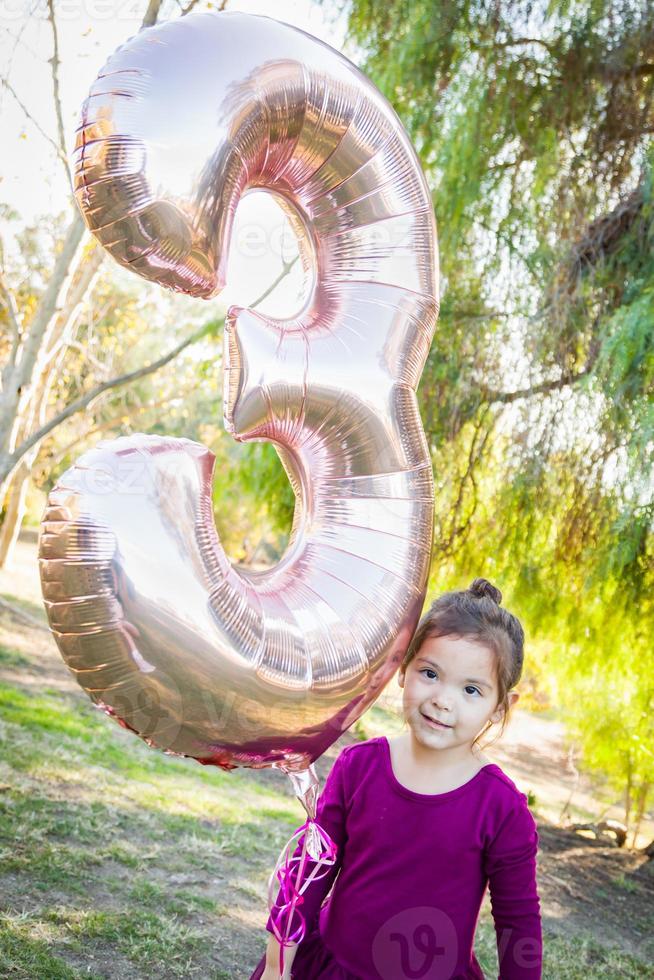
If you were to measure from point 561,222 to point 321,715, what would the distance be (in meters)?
3.05

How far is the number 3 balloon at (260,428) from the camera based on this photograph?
0.98 meters

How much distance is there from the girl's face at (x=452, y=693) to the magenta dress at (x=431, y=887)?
10cm

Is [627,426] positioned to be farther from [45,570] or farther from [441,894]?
[45,570]

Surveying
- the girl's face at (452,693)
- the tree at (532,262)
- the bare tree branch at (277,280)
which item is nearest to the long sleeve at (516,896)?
the girl's face at (452,693)

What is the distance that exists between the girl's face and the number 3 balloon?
88 millimetres

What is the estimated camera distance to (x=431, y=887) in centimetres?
123

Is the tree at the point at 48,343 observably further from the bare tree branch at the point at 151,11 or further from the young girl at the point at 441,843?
the young girl at the point at 441,843

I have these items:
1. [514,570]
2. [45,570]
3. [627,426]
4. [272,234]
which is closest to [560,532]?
[514,570]

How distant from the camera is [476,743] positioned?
1375 millimetres

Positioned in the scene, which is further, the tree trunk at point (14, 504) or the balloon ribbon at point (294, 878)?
the tree trunk at point (14, 504)

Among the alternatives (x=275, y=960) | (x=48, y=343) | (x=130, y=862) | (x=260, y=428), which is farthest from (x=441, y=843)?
(x=48, y=343)

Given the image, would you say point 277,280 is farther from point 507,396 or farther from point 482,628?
point 482,628

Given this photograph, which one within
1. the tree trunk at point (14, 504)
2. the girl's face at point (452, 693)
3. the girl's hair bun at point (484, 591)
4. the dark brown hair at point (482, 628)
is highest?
the girl's hair bun at point (484, 591)

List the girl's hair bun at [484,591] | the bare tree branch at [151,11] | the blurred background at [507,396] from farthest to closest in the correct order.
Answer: the bare tree branch at [151,11], the blurred background at [507,396], the girl's hair bun at [484,591]
